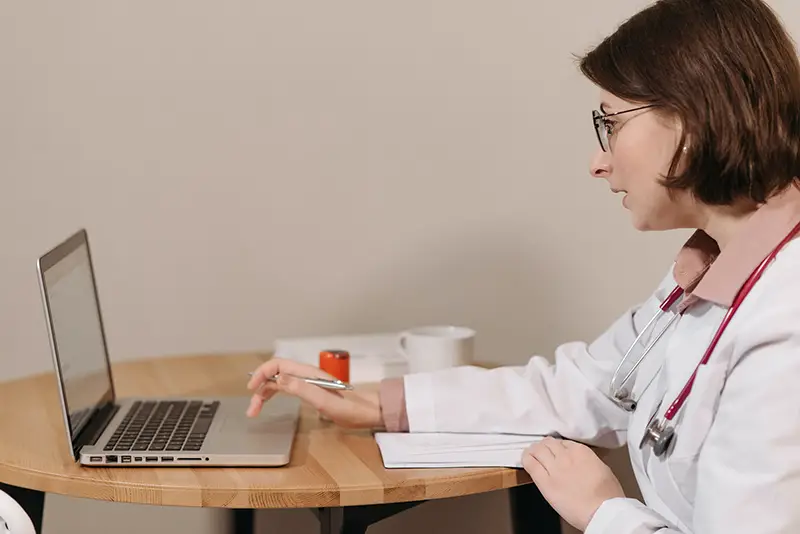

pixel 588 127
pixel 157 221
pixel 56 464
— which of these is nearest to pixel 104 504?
pixel 157 221

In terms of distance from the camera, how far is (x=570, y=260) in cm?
229

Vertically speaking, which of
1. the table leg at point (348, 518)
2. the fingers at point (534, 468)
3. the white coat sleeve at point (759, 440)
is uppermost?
the white coat sleeve at point (759, 440)

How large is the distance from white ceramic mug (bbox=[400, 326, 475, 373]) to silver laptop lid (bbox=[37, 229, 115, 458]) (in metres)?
0.51

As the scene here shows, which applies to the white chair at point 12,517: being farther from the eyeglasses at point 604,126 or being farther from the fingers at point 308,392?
the eyeglasses at point 604,126

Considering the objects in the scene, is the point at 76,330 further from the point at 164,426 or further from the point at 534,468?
the point at 534,468

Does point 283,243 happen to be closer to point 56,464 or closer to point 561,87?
point 561,87

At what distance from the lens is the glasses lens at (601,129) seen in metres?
1.23

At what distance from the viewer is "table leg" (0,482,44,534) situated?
56.5 inches

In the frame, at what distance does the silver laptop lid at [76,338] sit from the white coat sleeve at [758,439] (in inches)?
30.6

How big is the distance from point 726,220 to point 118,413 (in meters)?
0.95

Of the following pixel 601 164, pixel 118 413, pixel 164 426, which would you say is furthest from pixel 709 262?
pixel 118 413

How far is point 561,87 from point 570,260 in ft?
1.29

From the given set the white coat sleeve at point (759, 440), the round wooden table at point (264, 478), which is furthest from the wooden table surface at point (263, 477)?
the white coat sleeve at point (759, 440)

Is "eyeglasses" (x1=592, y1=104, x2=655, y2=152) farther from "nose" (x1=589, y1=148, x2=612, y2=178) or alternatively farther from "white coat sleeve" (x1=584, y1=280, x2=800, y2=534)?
"white coat sleeve" (x1=584, y1=280, x2=800, y2=534)
